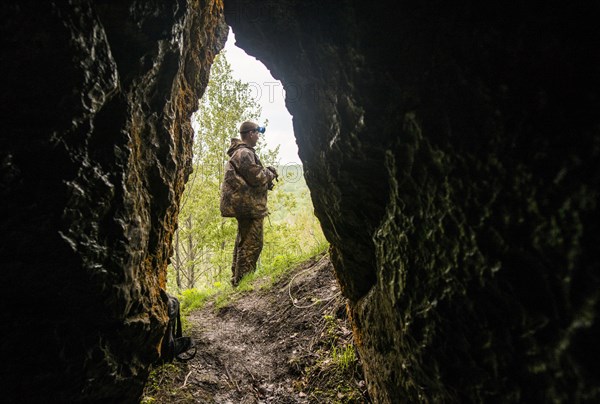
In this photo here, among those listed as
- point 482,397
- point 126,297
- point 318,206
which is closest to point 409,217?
point 482,397

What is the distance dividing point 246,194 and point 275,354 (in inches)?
141

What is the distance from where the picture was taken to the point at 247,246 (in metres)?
7.09

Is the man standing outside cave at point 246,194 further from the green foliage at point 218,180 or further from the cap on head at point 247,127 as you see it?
the green foliage at point 218,180

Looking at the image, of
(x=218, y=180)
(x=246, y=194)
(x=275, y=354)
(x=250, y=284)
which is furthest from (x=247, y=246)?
(x=218, y=180)

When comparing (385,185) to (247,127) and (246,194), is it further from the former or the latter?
(247,127)

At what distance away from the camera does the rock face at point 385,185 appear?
3.51ft

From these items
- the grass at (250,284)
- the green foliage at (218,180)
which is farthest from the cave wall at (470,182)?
the green foliage at (218,180)

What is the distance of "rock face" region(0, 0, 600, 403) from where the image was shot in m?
1.07

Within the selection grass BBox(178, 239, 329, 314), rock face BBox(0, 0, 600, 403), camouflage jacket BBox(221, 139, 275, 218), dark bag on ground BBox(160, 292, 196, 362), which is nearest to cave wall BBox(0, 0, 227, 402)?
rock face BBox(0, 0, 600, 403)

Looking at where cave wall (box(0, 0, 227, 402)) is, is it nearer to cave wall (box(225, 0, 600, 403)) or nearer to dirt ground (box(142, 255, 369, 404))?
dirt ground (box(142, 255, 369, 404))

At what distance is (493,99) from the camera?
1.27 m

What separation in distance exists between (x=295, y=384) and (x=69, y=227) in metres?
2.69

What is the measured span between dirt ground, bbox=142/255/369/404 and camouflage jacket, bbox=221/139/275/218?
1.96 metres

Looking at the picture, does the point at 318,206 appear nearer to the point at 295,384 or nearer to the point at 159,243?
the point at 159,243
